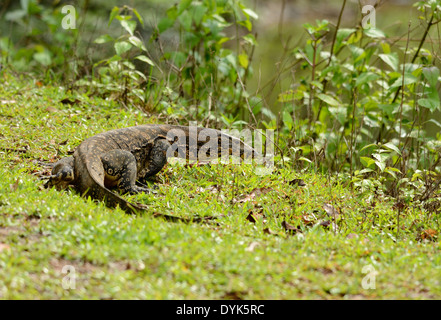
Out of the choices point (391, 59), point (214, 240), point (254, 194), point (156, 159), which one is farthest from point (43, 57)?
point (214, 240)

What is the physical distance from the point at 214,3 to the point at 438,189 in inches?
182

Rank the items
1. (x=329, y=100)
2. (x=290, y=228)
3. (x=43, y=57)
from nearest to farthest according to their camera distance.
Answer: (x=290, y=228) → (x=329, y=100) → (x=43, y=57)

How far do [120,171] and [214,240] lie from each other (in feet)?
6.27

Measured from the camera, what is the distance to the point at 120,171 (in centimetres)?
536

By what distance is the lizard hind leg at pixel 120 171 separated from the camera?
527 centimetres

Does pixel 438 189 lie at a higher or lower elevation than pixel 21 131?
lower

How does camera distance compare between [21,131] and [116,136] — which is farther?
[21,131]

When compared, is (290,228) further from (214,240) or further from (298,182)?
(298,182)

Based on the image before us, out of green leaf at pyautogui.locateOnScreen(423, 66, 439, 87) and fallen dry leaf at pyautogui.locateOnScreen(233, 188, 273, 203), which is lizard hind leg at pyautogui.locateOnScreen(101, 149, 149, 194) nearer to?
fallen dry leaf at pyautogui.locateOnScreen(233, 188, 273, 203)

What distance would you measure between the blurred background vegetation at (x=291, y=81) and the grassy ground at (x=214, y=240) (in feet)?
2.68

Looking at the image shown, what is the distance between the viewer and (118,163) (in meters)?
5.34
